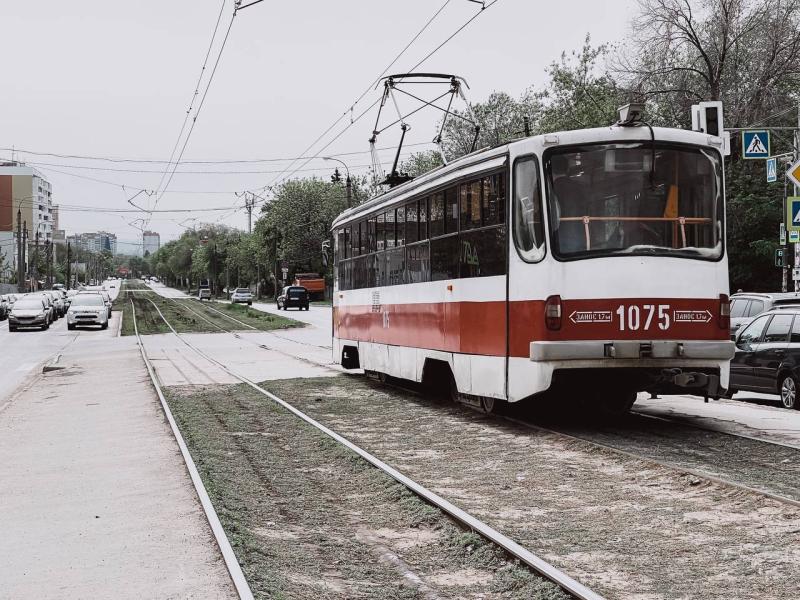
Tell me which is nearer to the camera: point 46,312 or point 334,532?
point 334,532

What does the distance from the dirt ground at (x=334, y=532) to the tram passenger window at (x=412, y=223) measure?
413 centimetres

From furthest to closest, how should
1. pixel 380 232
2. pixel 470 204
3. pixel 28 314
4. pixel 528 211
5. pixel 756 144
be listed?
pixel 28 314, pixel 756 144, pixel 380 232, pixel 470 204, pixel 528 211

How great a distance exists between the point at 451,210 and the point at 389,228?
129 inches

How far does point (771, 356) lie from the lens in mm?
14797

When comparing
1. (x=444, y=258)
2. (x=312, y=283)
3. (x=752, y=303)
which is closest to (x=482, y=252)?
(x=444, y=258)

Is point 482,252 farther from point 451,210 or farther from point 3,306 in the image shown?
point 3,306

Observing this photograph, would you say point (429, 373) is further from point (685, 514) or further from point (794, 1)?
point (794, 1)

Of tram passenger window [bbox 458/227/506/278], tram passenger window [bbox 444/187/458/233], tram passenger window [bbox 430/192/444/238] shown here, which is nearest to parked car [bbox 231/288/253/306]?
tram passenger window [bbox 430/192/444/238]

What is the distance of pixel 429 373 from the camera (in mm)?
14195

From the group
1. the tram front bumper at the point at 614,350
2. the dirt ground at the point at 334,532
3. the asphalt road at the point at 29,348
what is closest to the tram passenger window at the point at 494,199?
the tram front bumper at the point at 614,350

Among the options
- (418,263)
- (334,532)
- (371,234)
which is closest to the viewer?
(334,532)

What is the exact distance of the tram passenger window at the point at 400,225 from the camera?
1508 centimetres

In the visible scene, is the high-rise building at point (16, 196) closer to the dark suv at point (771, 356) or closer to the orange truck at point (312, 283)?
the orange truck at point (312, 283)

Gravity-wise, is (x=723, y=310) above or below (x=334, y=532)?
above
